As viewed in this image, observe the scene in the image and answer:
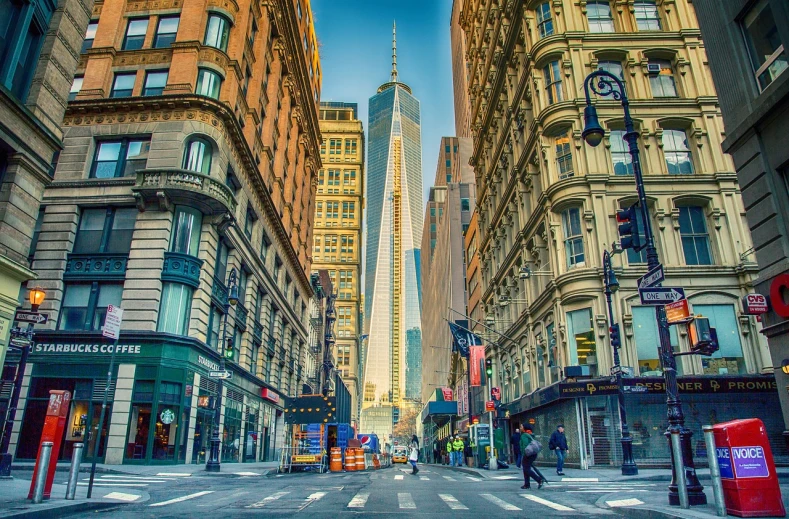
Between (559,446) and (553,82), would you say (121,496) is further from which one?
(553,82)

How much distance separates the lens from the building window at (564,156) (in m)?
31.0

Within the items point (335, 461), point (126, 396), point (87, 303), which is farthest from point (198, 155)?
point (335, 461)

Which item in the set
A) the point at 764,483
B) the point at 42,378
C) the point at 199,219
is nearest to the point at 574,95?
the point at 199,219

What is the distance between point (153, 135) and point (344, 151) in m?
107

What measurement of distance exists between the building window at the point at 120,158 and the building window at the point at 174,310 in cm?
712

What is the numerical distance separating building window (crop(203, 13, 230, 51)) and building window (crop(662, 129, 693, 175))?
26221mm

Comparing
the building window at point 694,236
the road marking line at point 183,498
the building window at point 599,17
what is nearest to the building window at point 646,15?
the building window at point 599,17

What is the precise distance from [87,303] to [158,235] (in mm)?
4831

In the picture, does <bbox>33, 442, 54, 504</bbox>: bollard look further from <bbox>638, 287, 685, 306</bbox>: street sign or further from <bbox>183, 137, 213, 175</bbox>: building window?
<bbox>183, 137, 213, 175</bbox>: building window

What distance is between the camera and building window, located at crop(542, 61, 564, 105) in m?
32.2

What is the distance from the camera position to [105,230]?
29.0m

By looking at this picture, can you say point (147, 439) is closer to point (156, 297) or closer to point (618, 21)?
point (156, 297)

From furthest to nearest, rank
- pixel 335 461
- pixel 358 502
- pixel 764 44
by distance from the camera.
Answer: pixel 335 461 < pixel 764 44 < pixel 358 502

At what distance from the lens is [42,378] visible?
86.8 ft
